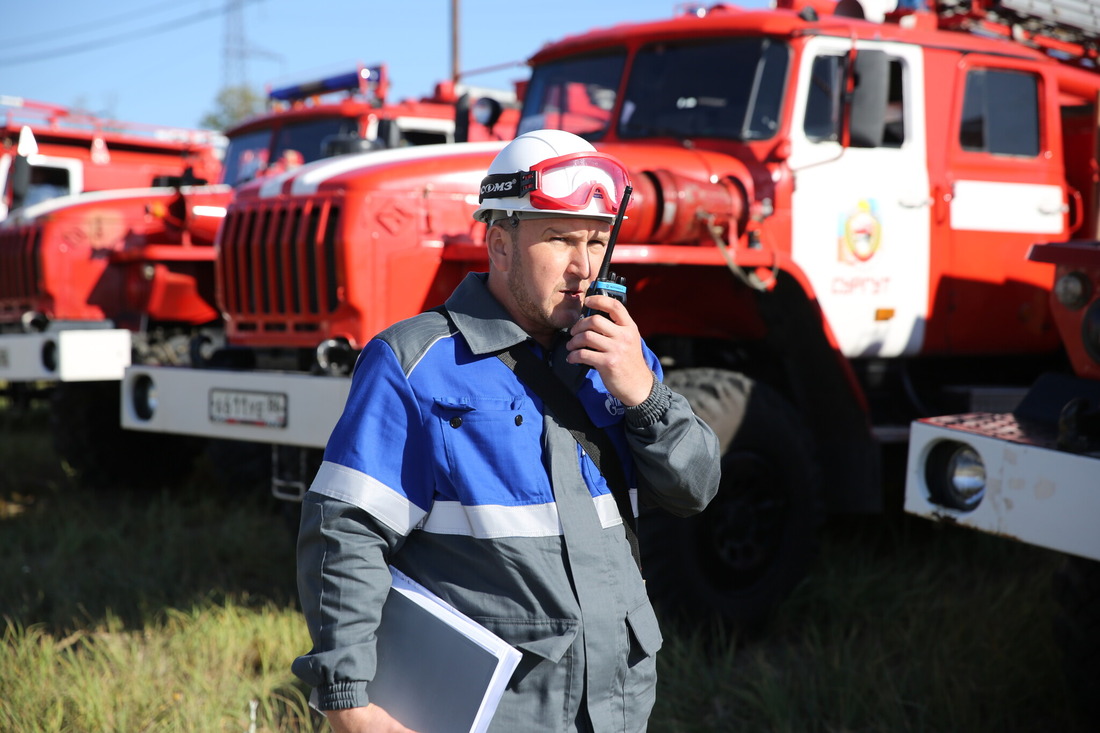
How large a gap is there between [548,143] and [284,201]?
8.69 feet

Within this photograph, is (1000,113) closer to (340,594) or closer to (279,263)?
(279,263)

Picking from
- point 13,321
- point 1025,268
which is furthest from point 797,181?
point 13,321

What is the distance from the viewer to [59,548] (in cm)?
513

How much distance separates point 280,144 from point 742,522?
478 cm

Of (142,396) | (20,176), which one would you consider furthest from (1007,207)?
(20,176)

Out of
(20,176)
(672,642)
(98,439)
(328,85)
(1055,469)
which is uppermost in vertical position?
(328,85)

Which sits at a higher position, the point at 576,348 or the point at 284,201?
the point at 284,201

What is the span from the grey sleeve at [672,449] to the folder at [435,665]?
40 centimetres

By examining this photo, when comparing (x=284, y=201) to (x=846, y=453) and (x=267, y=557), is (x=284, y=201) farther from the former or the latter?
(x=846, y=453)

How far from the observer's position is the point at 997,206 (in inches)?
193

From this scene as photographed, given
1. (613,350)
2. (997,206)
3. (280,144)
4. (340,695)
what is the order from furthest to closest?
1. (280,144)
2. (997,206)
3. (613,350)
4. (340,695)

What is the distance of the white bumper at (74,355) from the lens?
5.56 m

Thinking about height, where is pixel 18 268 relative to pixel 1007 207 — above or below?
below

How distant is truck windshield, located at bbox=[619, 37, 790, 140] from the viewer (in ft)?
14.7
